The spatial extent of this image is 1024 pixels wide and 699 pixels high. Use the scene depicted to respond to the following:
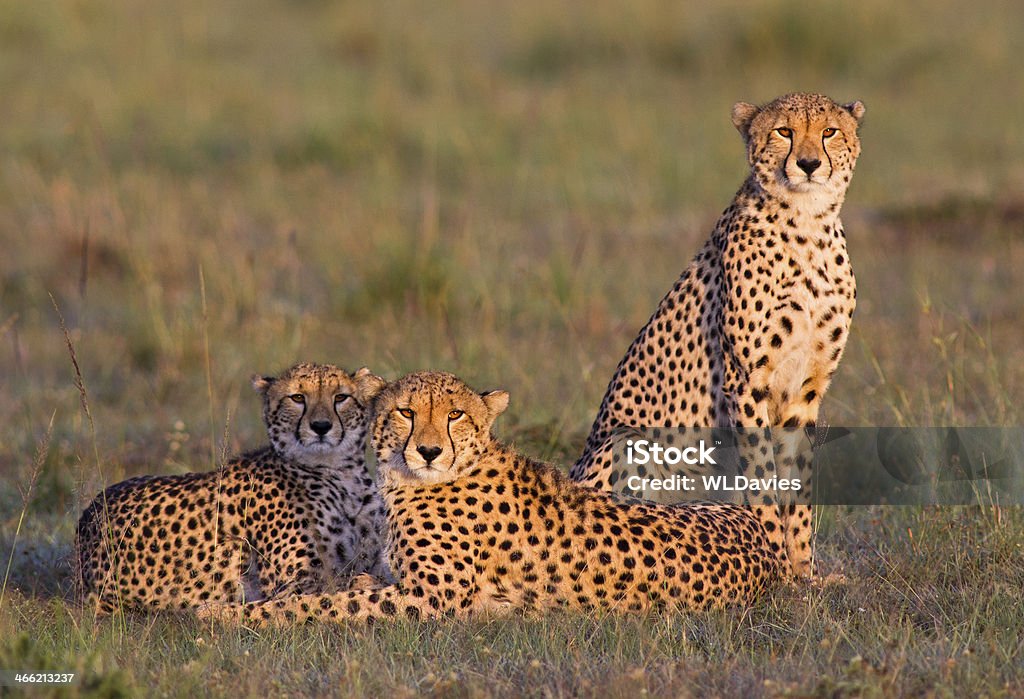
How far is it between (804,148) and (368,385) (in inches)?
61.8

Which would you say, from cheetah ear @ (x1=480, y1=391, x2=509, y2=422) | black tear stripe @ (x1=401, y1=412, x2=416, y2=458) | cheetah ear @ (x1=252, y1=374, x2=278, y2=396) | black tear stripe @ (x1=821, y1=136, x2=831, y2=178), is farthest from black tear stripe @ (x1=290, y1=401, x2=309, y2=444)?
black tear stripe @ (x1=821, y1=136, x2=831, y2=178)

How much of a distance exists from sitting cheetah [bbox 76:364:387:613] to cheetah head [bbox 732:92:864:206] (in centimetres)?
144

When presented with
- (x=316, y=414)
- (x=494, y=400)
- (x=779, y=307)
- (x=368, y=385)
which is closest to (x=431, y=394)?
(x=494, y=400)

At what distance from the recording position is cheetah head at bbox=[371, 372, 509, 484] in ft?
15.0

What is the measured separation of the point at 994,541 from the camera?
5.03m

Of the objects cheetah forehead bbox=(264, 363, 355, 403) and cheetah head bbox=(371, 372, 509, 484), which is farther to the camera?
cheetah forehead bbox=(264, 363, 355, 403)

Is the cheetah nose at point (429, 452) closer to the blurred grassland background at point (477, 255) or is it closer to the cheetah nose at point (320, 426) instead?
the blurred grassland background at point (477, 255)

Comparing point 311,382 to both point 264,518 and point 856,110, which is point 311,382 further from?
point 856,110

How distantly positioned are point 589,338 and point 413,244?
1279 mm

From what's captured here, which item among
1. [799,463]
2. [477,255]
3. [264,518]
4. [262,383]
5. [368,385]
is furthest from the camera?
[477,255]

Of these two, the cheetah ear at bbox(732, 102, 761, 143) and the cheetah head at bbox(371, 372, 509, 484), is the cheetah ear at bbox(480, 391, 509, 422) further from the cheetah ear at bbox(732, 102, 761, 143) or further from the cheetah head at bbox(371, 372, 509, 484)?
the cheetah ear at bbox(732, 102, 761, 143)

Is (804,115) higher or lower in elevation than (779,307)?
higher

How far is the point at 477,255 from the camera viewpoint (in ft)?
29.4

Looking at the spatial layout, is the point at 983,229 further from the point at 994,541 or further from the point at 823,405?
the point at 994,541
